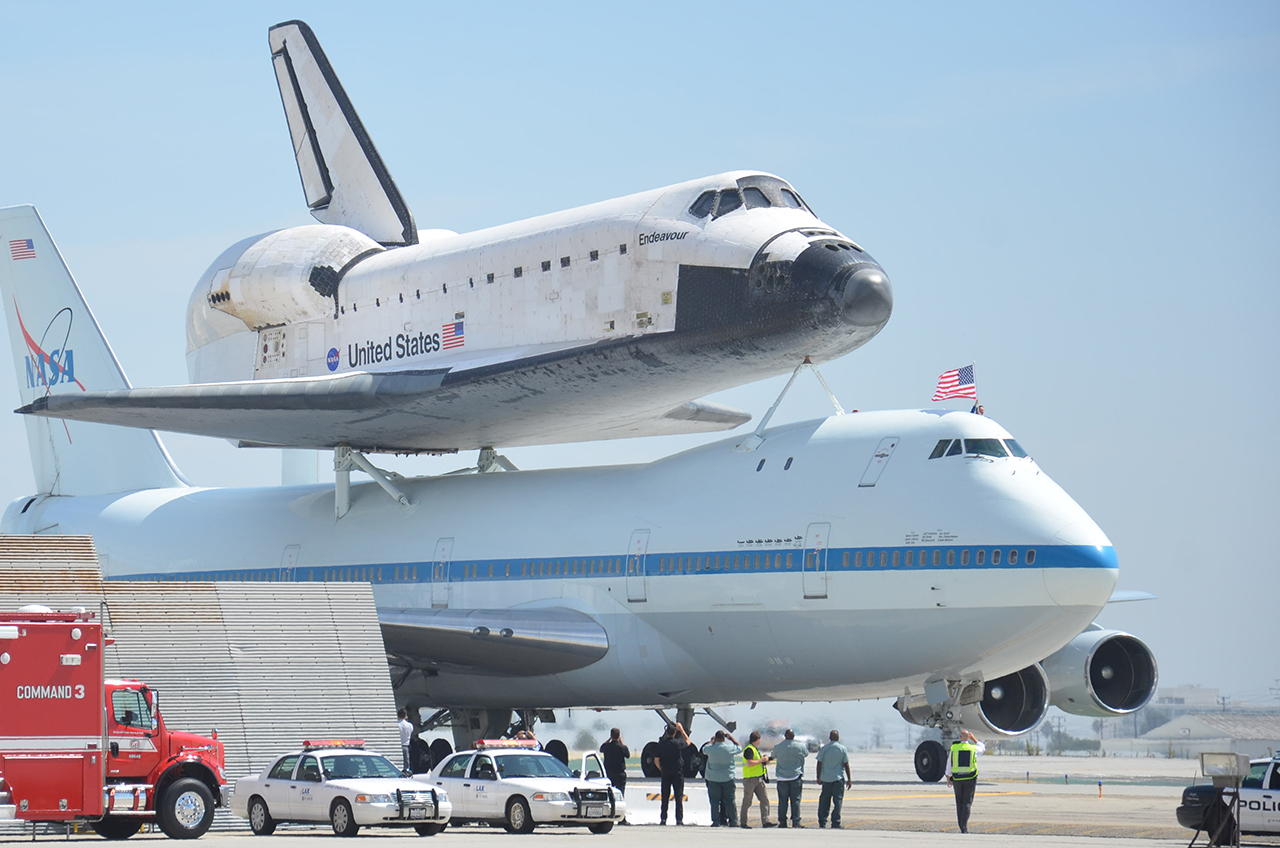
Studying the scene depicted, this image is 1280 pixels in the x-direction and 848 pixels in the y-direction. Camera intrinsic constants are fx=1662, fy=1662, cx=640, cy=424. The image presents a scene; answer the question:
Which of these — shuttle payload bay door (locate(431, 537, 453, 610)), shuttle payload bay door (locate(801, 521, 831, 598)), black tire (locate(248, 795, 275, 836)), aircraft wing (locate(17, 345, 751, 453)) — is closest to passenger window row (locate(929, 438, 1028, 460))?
shuttle payload bay door (locate(801, 521, 831, 598))

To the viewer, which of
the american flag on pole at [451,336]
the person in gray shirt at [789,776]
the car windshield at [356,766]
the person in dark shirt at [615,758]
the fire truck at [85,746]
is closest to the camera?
the fire truck at [85,746]

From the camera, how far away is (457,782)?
1828 cm

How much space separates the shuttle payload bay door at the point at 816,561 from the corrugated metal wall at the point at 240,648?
18.3 feet

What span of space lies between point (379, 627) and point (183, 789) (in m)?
6.37

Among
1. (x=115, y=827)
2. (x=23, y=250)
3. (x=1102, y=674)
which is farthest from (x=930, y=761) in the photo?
(x=23, y=250)

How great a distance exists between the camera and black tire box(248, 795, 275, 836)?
56.9 ft

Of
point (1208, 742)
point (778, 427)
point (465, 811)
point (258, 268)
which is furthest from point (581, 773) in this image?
point (1208, 742)

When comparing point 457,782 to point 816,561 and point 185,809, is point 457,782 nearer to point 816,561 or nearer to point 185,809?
point 185,809

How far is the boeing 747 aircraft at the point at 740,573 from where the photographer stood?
2019 centimetres

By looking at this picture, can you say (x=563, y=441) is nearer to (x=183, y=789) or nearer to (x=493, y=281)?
(x=493, y=281)

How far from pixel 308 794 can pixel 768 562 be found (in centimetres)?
706

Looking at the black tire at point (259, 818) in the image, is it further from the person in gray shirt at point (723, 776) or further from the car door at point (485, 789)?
the person in gray shirt at point (723, 776)

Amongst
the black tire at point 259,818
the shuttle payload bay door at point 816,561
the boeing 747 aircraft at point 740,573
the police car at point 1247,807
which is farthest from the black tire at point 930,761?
the black tire at point 259,818

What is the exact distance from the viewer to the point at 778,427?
2316 centimetres
